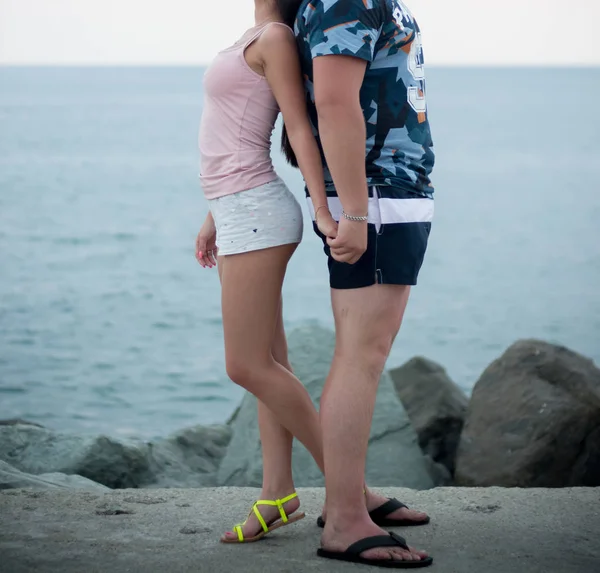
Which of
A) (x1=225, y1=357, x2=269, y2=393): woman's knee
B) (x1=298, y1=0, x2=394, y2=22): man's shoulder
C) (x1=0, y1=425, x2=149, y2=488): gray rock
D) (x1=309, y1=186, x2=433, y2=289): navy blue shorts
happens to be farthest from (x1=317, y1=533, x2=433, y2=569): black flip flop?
(x1=0, y1=425, x2=149, y2=488): gray rock

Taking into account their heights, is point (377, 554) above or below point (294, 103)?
below

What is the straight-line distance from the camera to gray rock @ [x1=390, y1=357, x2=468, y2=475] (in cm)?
561

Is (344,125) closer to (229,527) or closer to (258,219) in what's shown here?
(258,219)

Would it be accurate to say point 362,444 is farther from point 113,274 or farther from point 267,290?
point 113,274

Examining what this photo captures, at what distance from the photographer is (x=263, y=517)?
124 inches

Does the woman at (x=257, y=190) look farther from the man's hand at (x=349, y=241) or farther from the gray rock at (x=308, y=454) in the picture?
the gray rock at (x=308, y=454)

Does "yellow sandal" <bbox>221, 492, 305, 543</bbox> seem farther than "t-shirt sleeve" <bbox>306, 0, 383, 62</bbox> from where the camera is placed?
Yes

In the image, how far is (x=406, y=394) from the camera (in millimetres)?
6039

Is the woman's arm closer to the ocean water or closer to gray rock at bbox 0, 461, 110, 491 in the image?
gray rock at bbox 0, 461, 110, 491

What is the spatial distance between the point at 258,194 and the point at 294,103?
295 mm

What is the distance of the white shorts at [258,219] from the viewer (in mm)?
2945

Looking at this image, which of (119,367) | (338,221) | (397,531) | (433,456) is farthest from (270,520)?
(119,367)

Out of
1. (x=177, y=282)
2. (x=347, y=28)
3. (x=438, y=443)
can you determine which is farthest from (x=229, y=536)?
(x=177, y=282)

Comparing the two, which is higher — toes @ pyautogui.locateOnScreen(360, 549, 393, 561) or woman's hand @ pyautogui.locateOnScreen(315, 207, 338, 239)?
woman's hand @ pyautogui.locateOnScreen(315, 207, 338, 239)
